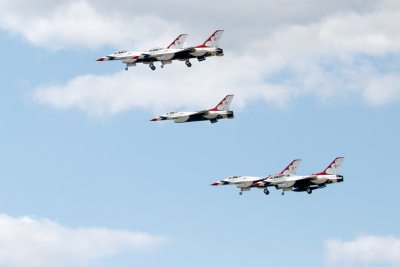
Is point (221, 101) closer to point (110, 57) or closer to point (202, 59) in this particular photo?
point (202, 59)

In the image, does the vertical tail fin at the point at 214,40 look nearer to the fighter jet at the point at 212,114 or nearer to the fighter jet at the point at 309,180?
the fighter jet at the point at 212,114

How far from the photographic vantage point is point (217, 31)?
18612 cm

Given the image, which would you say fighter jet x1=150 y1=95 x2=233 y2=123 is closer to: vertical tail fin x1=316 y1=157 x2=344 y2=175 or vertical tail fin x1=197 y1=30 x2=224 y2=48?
vertical tail fin x1=197 y1=30 x2=224 y2=48

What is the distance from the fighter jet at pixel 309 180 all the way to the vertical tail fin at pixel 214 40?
113ft

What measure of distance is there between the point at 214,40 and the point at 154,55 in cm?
1371

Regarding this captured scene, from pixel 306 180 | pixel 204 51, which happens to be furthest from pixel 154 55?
pixel 306 180

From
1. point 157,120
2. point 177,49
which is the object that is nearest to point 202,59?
point 177,49

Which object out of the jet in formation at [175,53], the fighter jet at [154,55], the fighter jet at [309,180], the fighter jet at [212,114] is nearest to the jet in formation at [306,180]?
the fighter jet at [309,180]

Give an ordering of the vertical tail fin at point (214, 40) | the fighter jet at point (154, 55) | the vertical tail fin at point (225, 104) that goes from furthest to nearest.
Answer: the vertical tail fin at point (225, 104) < the fighter jet at point (154, 55) < the vertical tail fin at point (214, 40)

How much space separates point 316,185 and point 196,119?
30.9m

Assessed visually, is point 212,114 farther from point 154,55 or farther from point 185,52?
point 154,55

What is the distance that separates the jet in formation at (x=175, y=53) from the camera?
600 feet

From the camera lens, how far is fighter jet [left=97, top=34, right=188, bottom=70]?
613 ft

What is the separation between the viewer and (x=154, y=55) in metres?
188
